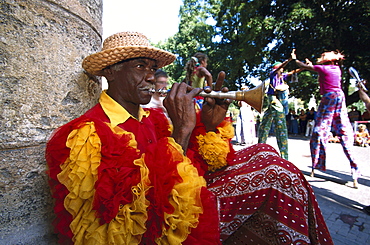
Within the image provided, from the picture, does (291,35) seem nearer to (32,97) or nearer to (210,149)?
(210,149)

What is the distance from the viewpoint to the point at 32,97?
1458mm

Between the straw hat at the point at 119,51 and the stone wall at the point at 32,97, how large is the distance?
5.7 inches

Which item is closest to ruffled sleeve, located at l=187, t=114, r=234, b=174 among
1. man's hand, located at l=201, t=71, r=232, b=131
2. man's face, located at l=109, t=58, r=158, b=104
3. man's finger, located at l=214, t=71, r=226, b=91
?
man's hand, located at l=201, t=71, r=232, b=131

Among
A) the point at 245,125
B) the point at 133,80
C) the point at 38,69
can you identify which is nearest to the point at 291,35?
the point at 245,125

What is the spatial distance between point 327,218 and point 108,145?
297 centimetres

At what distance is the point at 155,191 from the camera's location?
1.21 m

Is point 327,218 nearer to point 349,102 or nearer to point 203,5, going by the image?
point 349,102

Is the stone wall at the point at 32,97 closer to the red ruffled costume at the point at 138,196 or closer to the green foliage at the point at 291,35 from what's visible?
the red ruffled costume at the point at 138,196

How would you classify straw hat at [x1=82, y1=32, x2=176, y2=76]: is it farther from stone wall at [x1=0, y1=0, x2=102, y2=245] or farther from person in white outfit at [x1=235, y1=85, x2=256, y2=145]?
person in white outfit at [x1=235, y1=85, x2=256, y2=145]

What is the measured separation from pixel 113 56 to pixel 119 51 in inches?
2.5

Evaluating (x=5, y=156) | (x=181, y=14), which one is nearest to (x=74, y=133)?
(x=5, y=156)

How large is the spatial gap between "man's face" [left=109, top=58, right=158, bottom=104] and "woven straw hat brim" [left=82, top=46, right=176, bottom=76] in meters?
0.06

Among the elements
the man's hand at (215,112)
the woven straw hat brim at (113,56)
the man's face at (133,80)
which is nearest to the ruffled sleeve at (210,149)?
the man's hand at (215,112)

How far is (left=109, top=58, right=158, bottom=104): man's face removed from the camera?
1.72 meters
